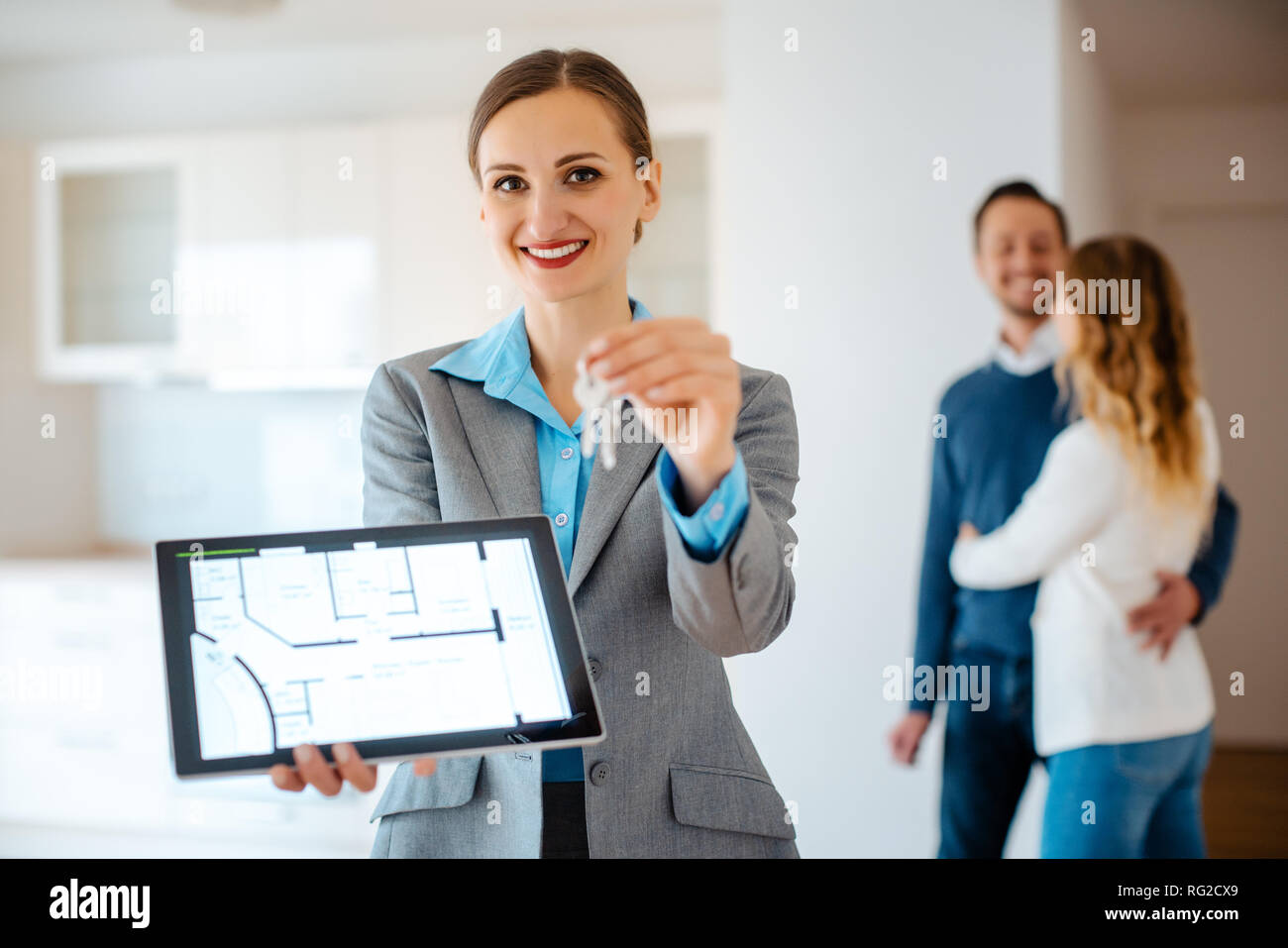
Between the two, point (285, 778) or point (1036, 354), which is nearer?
point (285, 778)

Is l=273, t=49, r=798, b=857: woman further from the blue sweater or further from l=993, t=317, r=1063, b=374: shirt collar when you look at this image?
l=993, t=317, r=1063, b=374: shirt collar

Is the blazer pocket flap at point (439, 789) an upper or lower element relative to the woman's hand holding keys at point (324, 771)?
lower

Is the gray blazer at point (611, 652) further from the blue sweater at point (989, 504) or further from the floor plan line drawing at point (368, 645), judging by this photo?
the blue sweater at point (989, 504)

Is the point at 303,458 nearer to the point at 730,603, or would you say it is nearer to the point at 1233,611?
the point at 730,603

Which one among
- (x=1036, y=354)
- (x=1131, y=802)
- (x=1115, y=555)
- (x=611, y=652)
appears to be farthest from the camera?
(x=1036, y=354)

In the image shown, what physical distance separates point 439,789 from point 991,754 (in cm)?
146

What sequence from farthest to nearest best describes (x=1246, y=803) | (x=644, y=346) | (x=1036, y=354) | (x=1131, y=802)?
1. (x=1246, y=803)
2. (x=1036, y=354)
3. (x=1131, y=802)
4. (x=644, y=346)

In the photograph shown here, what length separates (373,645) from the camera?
2.56 feet

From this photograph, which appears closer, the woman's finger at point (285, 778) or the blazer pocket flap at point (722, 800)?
the woman's finger at point (285, 778)

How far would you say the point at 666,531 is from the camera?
77 cm

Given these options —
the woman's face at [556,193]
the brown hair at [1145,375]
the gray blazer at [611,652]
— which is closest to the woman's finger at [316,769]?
the gray blazer at [611,652]

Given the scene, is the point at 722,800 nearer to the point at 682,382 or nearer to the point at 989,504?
the point at 682,382

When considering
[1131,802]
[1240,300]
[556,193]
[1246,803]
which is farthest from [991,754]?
[1240,300]

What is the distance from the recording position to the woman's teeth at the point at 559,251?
931mm
